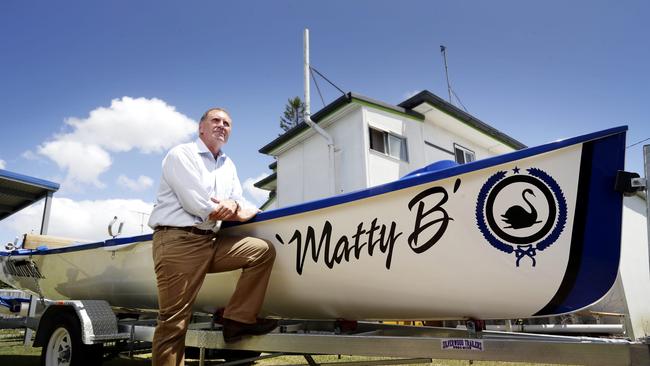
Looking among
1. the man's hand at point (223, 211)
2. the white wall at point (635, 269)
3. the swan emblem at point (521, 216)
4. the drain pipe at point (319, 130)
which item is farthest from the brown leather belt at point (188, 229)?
the drain pipe at point (319, 130)

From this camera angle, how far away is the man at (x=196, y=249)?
253 centimetres

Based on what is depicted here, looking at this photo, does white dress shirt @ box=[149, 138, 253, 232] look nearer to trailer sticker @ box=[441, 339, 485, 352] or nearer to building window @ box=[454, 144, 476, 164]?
trailer sticker @ box=[441, 339, 485, 352]

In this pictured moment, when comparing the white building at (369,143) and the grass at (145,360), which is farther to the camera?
the white building at (369,143)

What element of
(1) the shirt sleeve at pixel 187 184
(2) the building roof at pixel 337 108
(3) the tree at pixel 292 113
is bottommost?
(1) the shirt sleeve at pixel 187 184

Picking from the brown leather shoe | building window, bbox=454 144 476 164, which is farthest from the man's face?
building window, bbox=454 144 476 164

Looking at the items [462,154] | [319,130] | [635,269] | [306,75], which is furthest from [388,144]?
[635,269]

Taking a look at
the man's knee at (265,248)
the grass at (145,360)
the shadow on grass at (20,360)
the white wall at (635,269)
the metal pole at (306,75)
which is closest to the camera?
the man's knee at (265,248)

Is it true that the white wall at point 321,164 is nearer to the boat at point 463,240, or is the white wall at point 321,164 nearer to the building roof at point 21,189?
the building roof at point 21,189

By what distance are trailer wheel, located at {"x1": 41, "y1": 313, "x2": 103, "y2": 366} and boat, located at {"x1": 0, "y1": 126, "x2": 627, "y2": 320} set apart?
1.41 m

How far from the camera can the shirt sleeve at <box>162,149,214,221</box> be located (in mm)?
2602

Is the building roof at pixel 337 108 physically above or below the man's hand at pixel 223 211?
above

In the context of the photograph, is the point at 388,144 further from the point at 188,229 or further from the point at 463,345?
the point at 463,345

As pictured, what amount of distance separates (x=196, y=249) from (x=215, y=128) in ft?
2.91

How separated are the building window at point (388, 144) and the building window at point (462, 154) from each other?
7.05ft
